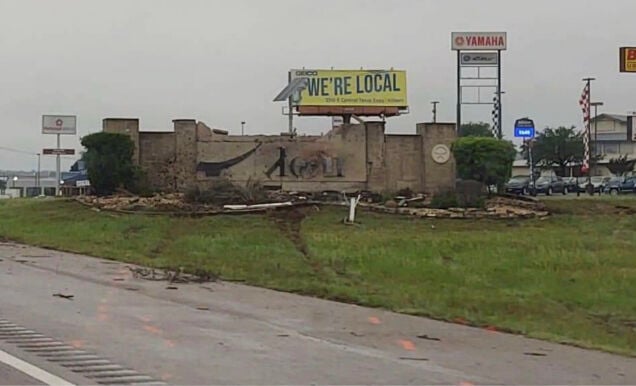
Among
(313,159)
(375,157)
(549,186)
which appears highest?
(375,157)

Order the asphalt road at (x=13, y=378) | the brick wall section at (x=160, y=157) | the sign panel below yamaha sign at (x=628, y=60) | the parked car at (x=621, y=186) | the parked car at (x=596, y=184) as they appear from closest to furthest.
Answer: the asphalt road at (x=13, y=378)
the sign panel below yamaha sign at (x=628, y=60)
the brick wall section at (x=160, y=157)
the parked car at (x=621, y=186)
the parked car at (x=596, y=184)

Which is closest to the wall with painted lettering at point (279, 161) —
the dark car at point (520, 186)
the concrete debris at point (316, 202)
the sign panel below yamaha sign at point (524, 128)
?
the concrete debris at point (316, 202)

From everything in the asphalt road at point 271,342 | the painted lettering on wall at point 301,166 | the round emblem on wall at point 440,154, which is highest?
the round emblem on wall at point 440,154

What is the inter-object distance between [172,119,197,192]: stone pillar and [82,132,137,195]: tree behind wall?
2.12 m

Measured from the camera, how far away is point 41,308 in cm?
1452

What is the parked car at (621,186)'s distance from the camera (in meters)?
68.9

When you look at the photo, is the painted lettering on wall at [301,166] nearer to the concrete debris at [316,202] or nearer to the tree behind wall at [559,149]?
the concrete debris at [316,202]

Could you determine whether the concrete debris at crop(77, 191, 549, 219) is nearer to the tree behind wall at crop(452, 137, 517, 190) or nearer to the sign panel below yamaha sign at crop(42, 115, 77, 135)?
the tree behind wall at crop(452, 137, 517, 190)

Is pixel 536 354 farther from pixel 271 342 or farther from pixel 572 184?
pixel 572 184

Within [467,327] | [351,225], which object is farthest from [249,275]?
[351,225]

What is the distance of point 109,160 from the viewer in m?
42.9

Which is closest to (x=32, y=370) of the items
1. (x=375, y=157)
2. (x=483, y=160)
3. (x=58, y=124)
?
(x=483, y=160)

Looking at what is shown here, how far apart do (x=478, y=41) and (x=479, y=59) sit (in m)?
1.86

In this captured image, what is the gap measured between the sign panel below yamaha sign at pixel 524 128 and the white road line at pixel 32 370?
225ft
